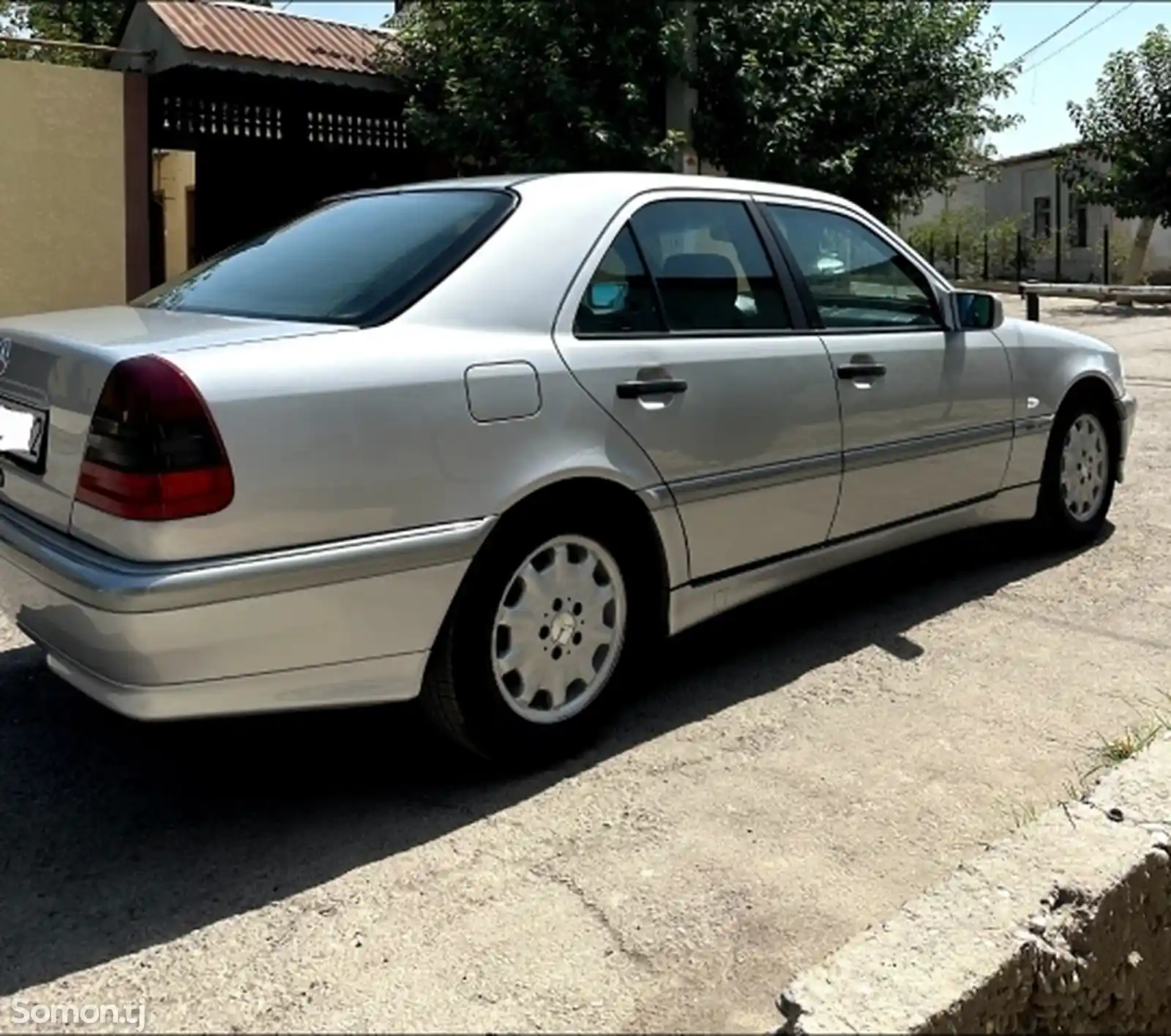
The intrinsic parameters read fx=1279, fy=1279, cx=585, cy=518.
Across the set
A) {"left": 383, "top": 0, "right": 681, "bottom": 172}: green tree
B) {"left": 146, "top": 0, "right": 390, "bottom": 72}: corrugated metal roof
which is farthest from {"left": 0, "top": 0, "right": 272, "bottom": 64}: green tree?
{"left": 383, "top": 0, "right": 681, "bottom": 172}: green tree

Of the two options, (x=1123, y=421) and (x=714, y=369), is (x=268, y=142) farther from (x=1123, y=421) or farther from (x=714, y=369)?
(x=714, y=369)

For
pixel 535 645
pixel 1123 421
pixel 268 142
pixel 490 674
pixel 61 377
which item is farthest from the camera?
pixel 268 142

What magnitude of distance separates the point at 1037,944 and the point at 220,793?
80.7 inches

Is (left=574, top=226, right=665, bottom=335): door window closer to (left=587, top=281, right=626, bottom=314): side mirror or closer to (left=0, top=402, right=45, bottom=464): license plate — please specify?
(left=587, top=281, right=626, bottom=314): side mirror

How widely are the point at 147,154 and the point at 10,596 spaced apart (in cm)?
1031

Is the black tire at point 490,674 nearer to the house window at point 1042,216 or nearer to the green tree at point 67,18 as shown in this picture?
the green tree at point 67,18

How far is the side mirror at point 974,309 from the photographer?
4824 mm

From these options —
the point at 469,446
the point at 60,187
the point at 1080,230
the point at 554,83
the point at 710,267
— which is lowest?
the point at 469,446

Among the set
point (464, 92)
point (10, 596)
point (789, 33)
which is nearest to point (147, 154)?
point (464, 92)

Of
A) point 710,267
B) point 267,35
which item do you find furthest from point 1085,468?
point 267,35

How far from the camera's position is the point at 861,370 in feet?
14.0

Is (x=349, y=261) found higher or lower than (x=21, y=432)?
higher

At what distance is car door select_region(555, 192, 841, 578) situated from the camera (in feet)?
11.6

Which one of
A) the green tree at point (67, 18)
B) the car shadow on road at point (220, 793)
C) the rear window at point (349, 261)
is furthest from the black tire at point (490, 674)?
the green tree at point (67, 18)
